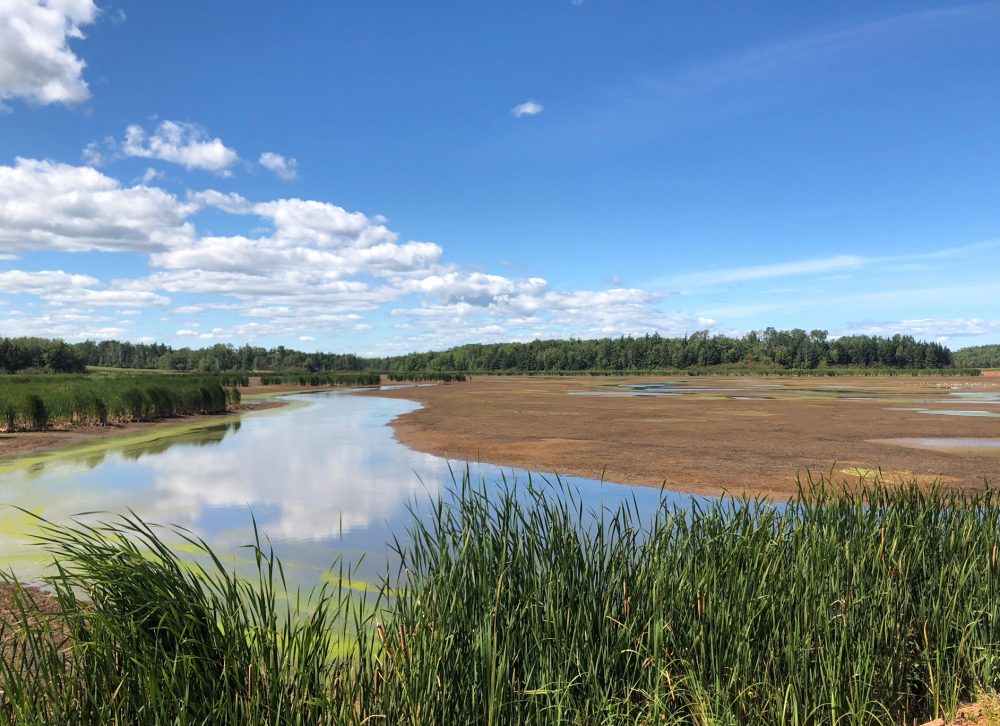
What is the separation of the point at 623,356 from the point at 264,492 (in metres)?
165

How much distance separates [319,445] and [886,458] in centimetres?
1978

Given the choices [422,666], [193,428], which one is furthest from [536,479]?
[193,428]

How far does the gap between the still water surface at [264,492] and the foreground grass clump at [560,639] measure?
229cm

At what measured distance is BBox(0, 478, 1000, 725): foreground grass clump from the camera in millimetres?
3789

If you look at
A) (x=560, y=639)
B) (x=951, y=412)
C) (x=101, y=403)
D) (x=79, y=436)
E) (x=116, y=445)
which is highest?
(x=101, y=403)

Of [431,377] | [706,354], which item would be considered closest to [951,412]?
[431,377]

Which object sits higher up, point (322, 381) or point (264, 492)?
point (322, 381)

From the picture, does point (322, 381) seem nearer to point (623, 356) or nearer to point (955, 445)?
point (955, 445)

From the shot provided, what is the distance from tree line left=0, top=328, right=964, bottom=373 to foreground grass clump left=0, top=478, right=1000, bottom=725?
14310 cm

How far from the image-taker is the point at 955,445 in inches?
890

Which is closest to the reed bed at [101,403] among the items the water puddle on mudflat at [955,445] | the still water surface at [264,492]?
the still water surface at [264,492]

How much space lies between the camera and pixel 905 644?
17.2 feet

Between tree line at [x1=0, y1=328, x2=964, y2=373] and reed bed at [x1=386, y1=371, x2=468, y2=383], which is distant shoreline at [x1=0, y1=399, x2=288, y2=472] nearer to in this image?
reed bed at [x1=386, y1=371, x2=468, y2=383]

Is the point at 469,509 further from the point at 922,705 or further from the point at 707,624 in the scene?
the point at 922,705
